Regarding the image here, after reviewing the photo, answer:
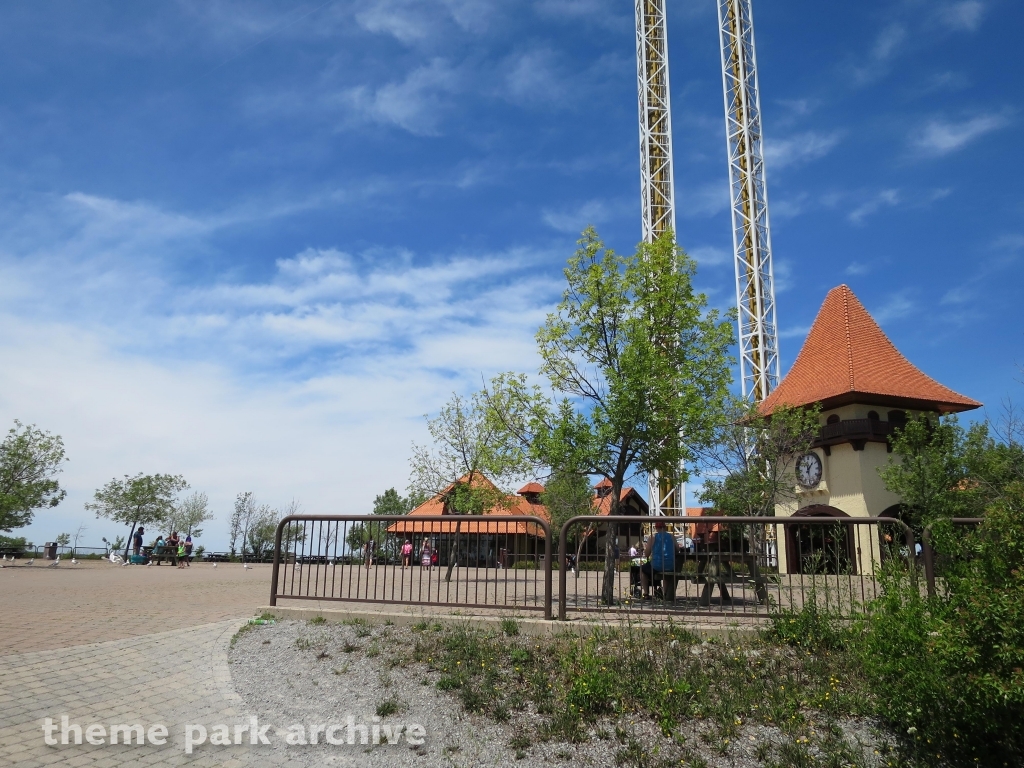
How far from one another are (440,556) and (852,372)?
24.0 meters

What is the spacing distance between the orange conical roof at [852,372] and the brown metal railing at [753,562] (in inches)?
807

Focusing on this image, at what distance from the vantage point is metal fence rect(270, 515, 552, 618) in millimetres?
8961

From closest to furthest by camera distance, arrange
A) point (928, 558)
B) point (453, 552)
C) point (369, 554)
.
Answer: point (928, 558) < point (453, 552) < point (369, 554)

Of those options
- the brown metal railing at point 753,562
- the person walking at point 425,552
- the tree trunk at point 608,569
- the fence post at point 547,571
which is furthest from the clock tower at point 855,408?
the fence post at point 547,571

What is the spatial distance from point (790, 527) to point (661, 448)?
4352 millimetres

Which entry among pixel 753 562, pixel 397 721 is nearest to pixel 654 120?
pixel 753 562

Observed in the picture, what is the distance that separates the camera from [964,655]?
4.80 m

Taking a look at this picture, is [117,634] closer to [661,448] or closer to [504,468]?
[504,468]

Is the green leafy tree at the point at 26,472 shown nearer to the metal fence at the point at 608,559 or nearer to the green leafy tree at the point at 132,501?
the green leafy tree at the point at 132,501

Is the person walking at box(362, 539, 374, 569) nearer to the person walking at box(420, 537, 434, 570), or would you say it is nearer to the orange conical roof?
the person walking at box(420, 537, 434, 570)

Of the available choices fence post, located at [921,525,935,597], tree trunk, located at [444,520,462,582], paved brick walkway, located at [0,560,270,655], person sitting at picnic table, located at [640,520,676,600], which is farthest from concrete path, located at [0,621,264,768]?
fence post, located at [921,525,935,597]

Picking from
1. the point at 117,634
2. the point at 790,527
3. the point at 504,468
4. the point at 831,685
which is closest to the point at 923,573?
the point at 790,527

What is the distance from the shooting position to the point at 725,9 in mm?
46469

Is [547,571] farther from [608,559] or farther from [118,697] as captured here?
[118,697]
